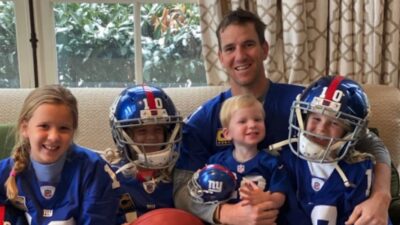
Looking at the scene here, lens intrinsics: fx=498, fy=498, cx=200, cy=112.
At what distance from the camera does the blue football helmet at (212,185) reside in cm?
172

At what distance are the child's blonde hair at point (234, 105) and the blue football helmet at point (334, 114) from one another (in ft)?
0.56

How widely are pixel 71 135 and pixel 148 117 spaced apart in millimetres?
272

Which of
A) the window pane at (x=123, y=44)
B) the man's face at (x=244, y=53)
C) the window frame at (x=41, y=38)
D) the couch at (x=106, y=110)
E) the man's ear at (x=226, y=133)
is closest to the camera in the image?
the man's ear at (x=226, y=133)

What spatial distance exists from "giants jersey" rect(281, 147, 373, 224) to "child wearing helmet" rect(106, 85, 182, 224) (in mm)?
487

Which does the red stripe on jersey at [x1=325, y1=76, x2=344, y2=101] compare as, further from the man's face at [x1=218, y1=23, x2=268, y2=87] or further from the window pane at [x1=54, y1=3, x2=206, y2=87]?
the window pane at [x1=54, y1=3, x2=206, y2=87]

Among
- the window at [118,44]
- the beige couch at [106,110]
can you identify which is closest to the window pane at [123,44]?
the window at [118,44]

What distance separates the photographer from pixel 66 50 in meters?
2.96

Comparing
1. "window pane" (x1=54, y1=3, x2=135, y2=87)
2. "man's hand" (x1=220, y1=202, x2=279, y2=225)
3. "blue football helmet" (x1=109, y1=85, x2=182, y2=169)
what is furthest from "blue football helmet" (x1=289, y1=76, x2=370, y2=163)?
"window pane" (x1=54, y1=3, x2=135, y2=87)

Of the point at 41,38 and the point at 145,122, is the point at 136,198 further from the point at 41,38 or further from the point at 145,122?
the point at 41,38

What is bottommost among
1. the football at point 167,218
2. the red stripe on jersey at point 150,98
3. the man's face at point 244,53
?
the football at point 167,218

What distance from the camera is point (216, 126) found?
2.03 meters

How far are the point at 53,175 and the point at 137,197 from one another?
12.2 inches

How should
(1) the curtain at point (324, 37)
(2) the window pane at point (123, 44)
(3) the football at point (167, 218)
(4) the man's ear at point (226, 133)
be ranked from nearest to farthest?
(3) the football at point (167, 218) → (4) the man's ear at point (226, 133) → (1) the curtain at point (324, 37) → (2) the window pane at point (123, 44)

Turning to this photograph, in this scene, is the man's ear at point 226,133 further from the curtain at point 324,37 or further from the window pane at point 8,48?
the window pane at point 8,48
